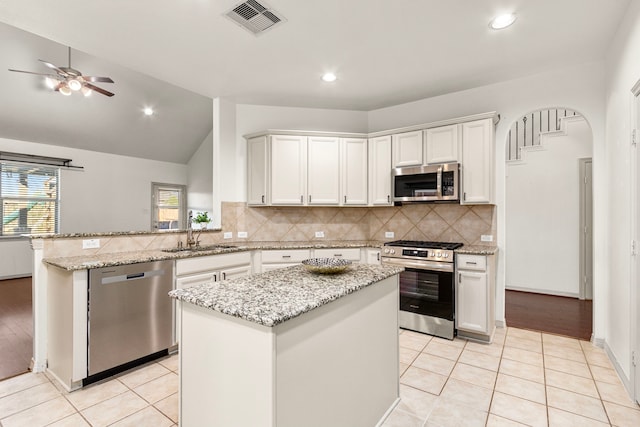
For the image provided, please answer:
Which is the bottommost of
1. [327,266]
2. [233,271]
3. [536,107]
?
[233,271]

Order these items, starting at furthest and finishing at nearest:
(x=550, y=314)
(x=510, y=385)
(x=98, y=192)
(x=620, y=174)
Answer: (x=98, y=192) < (x=550, y=314) < (x=620, y=174) < (x=510, y=385)

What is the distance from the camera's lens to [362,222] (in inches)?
174

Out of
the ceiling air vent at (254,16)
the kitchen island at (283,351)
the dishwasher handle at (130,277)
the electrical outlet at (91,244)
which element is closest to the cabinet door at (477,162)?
the kitchen island at (283,351)

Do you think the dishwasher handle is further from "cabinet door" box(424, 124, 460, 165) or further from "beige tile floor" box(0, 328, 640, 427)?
"cabinet door" box(424, 124, 460, 165)

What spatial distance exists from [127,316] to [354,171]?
2904mm

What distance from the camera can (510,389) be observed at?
2.22 metres

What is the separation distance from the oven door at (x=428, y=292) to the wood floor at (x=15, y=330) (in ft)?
11.4

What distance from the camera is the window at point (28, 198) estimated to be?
18.8 feet

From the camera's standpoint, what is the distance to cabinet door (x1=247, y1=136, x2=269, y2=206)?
3.94 meters

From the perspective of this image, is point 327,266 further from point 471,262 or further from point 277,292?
point 471,262

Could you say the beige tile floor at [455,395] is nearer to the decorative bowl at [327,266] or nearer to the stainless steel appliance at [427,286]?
the stainless steel appliance at [427,286]

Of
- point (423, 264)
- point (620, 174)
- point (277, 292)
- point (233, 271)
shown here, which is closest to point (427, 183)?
point (423, 264)

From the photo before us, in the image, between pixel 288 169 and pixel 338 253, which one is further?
pixel 288 169

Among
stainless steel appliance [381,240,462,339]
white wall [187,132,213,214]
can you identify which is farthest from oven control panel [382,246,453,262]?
white wall [187,132,213,214]
